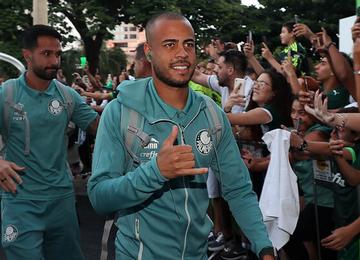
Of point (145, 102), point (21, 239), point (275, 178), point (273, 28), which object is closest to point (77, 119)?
point (21, 239)

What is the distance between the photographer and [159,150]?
99.7 inches

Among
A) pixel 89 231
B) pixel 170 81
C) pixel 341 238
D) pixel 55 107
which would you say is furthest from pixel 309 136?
pixel 89 231

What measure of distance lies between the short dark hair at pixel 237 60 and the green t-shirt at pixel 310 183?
63.4 inches

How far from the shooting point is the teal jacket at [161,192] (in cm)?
253

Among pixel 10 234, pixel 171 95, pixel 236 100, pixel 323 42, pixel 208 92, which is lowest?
pixel 10 234

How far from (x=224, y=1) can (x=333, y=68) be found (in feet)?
61.5

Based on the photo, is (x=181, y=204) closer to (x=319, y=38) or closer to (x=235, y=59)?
(x=319, y=38)

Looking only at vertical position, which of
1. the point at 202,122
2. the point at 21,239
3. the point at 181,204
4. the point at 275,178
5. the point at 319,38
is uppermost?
the point at 319,38

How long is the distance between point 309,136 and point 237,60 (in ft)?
6.13

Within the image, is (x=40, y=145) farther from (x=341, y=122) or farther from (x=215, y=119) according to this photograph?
(x=341, y=122)

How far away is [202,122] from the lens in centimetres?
268

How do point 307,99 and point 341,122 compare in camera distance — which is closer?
point 341,122

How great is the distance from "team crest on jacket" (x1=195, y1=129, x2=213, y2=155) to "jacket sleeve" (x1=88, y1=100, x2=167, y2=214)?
1.09 feet

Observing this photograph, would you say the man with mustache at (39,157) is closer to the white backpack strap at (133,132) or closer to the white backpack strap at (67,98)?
the white backpack strap at (67,98)
